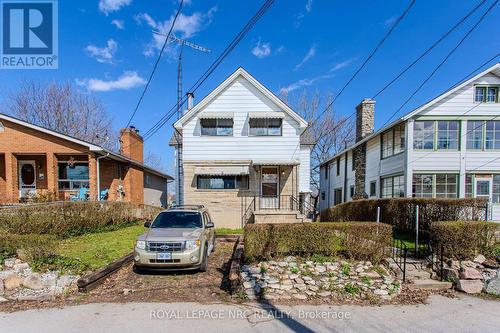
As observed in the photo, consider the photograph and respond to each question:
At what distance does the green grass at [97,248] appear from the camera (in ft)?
24.3

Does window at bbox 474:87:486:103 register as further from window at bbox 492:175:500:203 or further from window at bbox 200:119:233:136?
window at bbox 200:119:233:136

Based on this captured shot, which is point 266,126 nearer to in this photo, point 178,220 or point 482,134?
point 178,220

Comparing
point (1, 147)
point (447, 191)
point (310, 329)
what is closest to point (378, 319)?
point (310, 329)

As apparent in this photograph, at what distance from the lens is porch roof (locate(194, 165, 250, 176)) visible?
14234mm

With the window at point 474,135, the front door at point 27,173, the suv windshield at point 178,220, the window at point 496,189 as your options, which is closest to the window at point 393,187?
the window at point 474,135

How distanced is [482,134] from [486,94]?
2261mm

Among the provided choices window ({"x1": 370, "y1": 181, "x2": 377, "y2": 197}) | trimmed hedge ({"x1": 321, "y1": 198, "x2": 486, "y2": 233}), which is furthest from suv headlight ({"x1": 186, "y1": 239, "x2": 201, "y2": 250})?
window ({"x1": 370, "y1": 181, "x2": 377, "y2": 197})

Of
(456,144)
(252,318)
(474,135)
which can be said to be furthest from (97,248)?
(474,135)

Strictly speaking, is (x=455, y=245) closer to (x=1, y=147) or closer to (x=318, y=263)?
(x=318, y=263)

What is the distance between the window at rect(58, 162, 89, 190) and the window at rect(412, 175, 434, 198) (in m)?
19.6

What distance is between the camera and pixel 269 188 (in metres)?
14.8

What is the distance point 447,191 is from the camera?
14297mm

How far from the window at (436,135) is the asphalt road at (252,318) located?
10.8 meters

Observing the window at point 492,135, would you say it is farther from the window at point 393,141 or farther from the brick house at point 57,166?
the brick house at point 57,166
